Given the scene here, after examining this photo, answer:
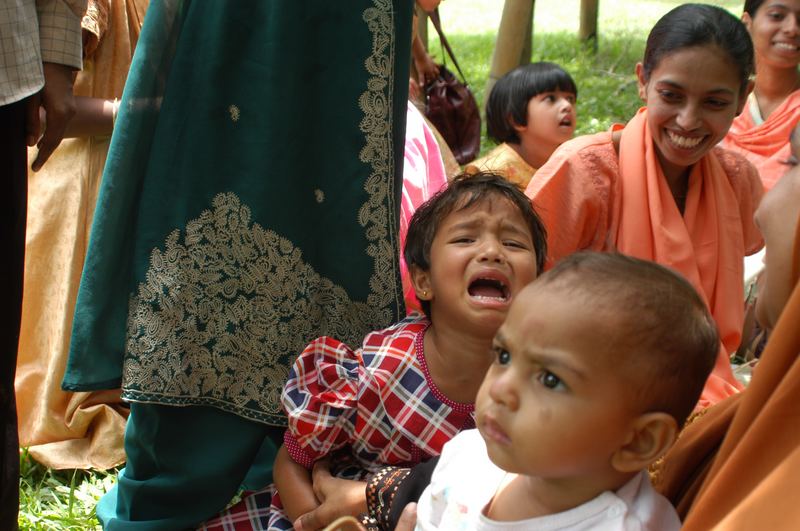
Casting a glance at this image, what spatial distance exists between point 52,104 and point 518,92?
3.23 m

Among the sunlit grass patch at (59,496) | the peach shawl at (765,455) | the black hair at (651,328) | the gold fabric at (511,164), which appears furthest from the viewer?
the gold fabric at (511,164)

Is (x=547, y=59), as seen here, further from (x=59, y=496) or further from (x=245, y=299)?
(x=245, y=299)

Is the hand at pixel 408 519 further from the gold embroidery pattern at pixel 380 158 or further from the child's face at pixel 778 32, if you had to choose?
the child's face at pixel 778 32

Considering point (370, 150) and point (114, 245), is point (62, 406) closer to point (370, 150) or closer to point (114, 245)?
point (114, 245)

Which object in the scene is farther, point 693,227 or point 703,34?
point 693,227

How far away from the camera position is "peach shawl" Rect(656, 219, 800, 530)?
1.31 m

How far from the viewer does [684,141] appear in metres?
2.96

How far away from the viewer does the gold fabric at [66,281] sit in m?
3.62

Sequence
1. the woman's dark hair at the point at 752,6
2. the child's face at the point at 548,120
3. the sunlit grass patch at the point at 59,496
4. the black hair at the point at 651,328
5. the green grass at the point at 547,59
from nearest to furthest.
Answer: the black hair at the point at 651,328
the sunlit grass patch at the point at 59,496
the green grass at the point at 547,59
the child's face at the point at 548,120
the woman's dark hair at the point at 752,6

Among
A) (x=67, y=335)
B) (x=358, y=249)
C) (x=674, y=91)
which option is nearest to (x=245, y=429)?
(x=358, y=249)

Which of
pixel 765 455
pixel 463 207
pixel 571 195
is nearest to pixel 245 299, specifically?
pixel 463 207

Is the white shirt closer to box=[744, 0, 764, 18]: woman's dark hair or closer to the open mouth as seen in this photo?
the open mouth

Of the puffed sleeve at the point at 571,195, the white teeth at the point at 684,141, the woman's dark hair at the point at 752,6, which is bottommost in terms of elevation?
the puffed sleeve at the point at 571,195

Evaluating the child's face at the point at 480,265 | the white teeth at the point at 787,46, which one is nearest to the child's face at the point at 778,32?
the white teeth at the point at 787,46
